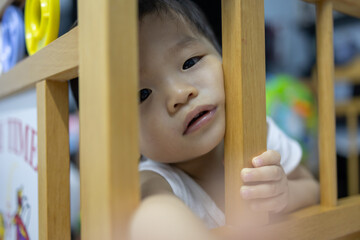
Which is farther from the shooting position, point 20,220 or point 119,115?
point 20,220

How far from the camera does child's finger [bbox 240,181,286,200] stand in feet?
1.42

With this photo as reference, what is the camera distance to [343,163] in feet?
6.33

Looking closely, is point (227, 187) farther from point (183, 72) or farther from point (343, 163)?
point (343, 163)

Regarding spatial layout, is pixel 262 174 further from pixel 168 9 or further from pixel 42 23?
pixel 42 23

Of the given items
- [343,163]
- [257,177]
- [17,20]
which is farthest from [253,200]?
[343,163]

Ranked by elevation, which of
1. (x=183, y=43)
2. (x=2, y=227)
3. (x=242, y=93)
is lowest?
(x=2, y=227)

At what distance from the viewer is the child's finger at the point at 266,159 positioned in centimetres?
44

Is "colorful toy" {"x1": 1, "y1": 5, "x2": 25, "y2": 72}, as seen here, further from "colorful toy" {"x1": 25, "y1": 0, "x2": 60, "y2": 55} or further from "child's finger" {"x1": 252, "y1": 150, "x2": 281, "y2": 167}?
"child's finger" {"x1": 252, "y1": 150, "x2": 281, "y2": 167}

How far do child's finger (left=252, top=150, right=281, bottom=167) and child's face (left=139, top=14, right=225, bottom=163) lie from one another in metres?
0.09

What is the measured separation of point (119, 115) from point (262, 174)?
0.74 ft

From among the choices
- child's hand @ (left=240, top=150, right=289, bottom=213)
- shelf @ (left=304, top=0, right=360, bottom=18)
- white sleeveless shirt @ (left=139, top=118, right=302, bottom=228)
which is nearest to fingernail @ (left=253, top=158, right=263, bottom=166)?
child's hand @ (left=240, top=150, right=289, bottom=213)

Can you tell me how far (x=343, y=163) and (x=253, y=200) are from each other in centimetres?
171

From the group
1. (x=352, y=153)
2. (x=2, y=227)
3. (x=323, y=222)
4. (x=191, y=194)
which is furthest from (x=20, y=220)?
(x=352, y=153)

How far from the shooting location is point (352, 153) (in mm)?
1897
